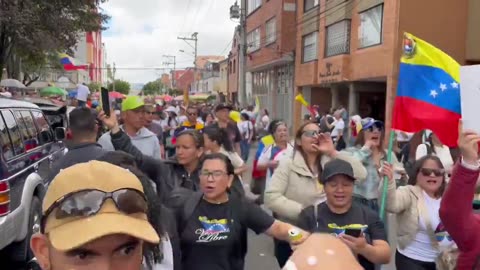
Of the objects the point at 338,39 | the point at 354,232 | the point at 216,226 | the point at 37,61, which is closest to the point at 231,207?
the point at 216,226

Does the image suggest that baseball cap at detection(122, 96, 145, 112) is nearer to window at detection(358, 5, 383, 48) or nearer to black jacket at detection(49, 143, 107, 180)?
black jacket at detection(49, 143, 107, 180)

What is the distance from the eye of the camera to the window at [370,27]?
838 inches

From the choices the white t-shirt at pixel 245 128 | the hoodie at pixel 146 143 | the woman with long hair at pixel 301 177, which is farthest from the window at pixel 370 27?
the woman with long hair at pixel 301 177

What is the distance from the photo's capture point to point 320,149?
183 inches

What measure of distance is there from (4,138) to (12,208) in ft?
2.61

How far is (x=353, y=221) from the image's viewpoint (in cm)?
354

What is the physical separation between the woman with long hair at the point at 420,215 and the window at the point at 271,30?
30733 millimetres

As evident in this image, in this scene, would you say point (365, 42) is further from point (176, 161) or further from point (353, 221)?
point (353, 221)

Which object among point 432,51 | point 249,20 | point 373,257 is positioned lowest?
point 373,257

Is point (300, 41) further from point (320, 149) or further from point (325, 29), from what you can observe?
point (320, 149)

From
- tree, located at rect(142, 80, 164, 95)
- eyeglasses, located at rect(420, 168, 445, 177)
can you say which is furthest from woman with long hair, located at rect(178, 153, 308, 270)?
tree, located at rect(142, 80, 164, 95)

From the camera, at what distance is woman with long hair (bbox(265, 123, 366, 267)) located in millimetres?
4363

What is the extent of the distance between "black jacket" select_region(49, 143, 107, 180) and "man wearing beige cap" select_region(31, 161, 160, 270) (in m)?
2.49

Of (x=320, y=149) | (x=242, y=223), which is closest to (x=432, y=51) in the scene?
(x=320, y=149)
